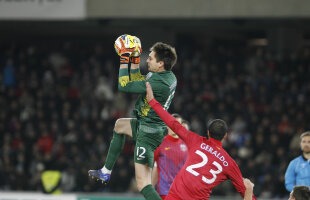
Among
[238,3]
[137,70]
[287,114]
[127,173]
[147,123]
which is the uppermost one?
[238,3]

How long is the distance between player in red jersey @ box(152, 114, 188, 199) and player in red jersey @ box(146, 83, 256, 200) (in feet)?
6.92

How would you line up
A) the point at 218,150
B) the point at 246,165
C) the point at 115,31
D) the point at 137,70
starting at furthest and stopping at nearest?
the point at 115,31, the point at 246,165, the point at 137,70, the point at 218,150

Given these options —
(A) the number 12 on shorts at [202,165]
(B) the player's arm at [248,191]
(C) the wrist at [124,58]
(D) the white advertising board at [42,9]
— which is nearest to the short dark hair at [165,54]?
(C) the wrist at [124,58]

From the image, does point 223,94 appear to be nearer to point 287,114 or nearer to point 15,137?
point 287,114

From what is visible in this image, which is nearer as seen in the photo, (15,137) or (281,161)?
(281,161)

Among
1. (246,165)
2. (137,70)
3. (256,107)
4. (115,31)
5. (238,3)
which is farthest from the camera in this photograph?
(115,31)

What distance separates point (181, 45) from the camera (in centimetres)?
1812

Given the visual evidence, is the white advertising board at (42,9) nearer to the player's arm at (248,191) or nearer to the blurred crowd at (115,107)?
the blurred crowd at (115,107)

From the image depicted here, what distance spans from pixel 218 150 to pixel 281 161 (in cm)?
781

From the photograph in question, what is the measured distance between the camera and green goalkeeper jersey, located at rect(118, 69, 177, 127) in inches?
257

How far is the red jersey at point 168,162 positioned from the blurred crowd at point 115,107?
497 cm

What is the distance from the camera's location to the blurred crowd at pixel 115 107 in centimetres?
1386

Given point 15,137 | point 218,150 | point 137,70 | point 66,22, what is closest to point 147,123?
point 137,70

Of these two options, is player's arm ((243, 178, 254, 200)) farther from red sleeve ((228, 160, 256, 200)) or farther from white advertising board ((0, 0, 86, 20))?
white advertising board ((0, 0, 86, 20))
